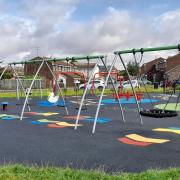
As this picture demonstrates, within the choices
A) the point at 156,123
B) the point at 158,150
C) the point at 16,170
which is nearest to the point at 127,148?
the point at 158,150

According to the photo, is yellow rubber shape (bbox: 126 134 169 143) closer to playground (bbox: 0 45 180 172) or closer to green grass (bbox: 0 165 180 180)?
playground (bbox: 0 45 180 172)

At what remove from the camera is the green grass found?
4.47 metres

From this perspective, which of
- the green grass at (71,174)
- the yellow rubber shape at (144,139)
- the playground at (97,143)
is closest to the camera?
the green grass at (71,174)

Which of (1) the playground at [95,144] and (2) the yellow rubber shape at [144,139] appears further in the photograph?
(2) the yellow rubber shape at [144,139]

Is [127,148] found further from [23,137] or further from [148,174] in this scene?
[23,137]

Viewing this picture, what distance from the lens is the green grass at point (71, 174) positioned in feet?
14.7

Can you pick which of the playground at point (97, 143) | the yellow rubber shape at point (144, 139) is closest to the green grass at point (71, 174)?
the playground at point (97, 143)

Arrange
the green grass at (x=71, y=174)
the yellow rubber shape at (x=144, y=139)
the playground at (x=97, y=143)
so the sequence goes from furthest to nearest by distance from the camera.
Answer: the yellow rubber shape at (x=144, y=139) → the playground at (x=97, y=143) → the green grass at (x=71, y=174)

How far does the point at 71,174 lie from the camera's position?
4.61 metres

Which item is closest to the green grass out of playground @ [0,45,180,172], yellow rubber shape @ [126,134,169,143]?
playground @ [0,45,180,172]

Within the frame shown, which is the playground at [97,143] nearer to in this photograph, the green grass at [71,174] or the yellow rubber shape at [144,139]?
the yellow rubber shape at [144,139]

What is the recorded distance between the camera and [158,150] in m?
6.40

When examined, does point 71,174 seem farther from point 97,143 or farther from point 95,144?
point 97,143

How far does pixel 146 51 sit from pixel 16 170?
5048 millimetres
